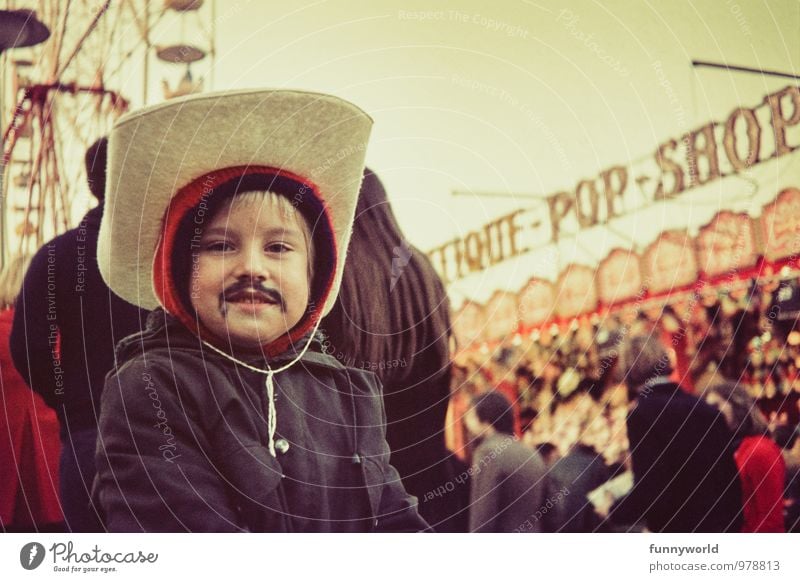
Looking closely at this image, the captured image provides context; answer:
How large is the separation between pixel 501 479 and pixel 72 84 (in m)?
1.22

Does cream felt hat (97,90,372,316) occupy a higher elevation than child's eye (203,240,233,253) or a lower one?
higher

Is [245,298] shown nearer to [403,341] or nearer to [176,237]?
[176,237]

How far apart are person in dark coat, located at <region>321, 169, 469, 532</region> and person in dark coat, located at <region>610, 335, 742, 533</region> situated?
0.38 m

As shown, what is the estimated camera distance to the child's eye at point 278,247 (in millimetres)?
1720

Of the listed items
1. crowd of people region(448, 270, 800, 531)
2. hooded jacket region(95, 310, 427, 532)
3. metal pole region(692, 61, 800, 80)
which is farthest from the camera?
metal pole region(692, 61, 800, 80)

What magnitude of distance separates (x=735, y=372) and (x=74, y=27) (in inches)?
62.5

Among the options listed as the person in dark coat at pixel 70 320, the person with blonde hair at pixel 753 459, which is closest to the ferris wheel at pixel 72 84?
the person in dark coat at pixel 70 320

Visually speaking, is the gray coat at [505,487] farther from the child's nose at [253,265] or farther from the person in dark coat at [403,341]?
the child's nose at [253,265]

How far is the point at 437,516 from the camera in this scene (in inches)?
69.6

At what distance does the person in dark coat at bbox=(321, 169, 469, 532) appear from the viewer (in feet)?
5.82

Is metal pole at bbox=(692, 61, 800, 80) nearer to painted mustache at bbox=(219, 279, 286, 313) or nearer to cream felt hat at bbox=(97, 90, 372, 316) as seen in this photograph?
cream felt hat at bbox=(97, 90, 372, 316)

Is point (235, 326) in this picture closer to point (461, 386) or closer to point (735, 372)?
point (461, 386)

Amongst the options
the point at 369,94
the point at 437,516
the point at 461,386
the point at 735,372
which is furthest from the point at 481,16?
the point at 437,516

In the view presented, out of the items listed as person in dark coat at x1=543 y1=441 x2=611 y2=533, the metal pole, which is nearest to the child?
person in dark coat at x1=543 y1=441 x2=611 y2=533
